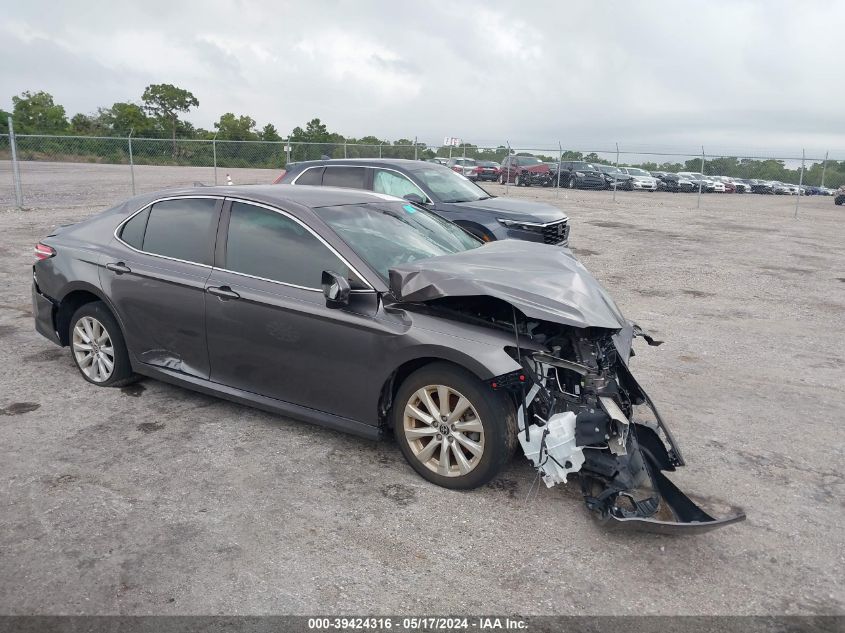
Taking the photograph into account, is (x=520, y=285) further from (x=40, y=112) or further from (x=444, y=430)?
(x=40, y=112)

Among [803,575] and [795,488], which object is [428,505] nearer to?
[803,575]

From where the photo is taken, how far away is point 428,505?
12.5 feet

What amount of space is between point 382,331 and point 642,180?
35208 mm

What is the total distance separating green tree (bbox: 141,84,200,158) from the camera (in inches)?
2197

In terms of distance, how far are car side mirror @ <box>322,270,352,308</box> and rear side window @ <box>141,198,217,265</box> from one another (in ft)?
3.69

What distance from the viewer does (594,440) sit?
355 cm

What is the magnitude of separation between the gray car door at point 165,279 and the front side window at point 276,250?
22 centimetres

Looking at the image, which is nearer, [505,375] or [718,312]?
[505,375]

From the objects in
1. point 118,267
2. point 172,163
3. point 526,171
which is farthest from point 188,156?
point 118,267

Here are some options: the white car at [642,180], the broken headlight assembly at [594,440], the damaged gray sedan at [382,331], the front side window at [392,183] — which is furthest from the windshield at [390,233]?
the white car at [642,180]

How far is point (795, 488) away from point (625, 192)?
32783mm

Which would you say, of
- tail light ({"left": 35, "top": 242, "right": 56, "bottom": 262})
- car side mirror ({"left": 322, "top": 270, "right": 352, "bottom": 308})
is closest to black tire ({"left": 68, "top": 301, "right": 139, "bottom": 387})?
tail light ({"left": 35, "top": 242, "right": 56, "bottom": 262})

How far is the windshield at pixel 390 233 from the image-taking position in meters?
4.43

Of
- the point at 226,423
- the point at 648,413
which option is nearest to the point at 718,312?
the point at 648,413
